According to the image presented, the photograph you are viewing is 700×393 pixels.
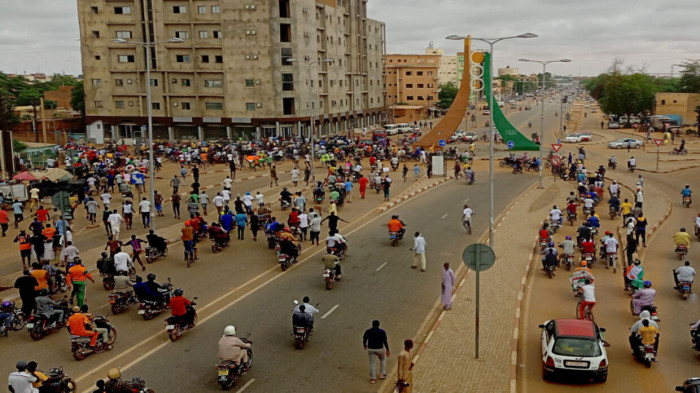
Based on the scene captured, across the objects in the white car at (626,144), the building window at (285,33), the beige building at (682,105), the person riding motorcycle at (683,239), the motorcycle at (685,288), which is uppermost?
the building window at (285,33)

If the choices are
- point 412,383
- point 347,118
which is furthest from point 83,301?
point 347,118

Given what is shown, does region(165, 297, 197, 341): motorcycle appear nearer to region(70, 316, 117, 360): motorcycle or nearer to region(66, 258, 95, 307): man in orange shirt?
region(70, 316, 117, 360): motorcycle

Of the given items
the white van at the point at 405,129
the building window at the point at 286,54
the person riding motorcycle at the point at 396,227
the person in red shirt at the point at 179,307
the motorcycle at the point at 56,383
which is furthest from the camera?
the white van at the point at 405,129

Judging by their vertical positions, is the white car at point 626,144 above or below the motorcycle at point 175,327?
above

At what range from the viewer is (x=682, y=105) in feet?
292

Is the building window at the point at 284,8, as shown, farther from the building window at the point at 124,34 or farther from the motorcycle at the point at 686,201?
the motorcycle at the point at 686,201

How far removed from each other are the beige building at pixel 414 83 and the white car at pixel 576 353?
12377cm

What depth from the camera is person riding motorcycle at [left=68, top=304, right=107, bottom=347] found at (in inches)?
543

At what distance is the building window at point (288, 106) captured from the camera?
71.6m

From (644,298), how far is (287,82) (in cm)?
5924

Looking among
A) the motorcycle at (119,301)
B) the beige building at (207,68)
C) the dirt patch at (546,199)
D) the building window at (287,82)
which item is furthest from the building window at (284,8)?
A: the motorcycle at (119,301)

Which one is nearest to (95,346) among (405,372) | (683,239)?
(405,372)

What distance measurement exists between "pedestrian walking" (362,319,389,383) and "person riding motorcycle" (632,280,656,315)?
24.4ft

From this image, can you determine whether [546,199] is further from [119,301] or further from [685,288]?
[119,301]
